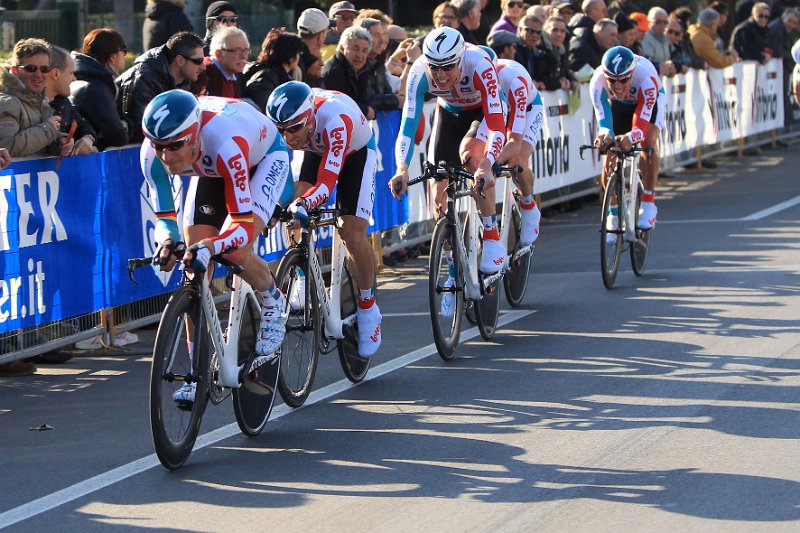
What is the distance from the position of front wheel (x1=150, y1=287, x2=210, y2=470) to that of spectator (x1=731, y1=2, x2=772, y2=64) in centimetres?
1990

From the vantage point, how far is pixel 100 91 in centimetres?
1040

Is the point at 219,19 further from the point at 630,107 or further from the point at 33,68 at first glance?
the point at 630,107

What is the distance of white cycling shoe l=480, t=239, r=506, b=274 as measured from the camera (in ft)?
33.3

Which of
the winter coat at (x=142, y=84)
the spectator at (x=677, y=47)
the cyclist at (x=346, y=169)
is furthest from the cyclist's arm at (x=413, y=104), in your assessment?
the spectator at (x=677, y=47)

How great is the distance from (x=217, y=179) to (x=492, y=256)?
3.09m

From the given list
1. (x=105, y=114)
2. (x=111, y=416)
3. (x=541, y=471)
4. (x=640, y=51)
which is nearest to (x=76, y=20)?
(x=640, y=51)

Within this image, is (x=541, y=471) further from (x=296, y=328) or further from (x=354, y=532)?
A: (x=296, y=328)

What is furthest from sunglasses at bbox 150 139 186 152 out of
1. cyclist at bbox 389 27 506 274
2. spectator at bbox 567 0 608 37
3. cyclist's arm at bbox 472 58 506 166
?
spectator at bbox 567 0 608 37

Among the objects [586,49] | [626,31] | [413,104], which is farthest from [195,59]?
[626,31]

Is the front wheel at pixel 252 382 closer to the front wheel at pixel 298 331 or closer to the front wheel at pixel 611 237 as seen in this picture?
the front wheel at pixel 298 331

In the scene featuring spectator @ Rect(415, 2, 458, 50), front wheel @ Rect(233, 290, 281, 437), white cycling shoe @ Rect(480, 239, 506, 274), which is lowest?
front wheel @ Rect(233, 290, 281, 437)

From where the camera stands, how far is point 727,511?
607 centimetres

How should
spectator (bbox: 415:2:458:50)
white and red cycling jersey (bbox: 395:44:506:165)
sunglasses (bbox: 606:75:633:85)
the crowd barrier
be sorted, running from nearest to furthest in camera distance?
the crowd barrier
white and red cycling jersey (bbox: 395:44:506:165)
sunglasses (bbox: 606:75:633:85)
spectator (bbox: 415:2:458:50)

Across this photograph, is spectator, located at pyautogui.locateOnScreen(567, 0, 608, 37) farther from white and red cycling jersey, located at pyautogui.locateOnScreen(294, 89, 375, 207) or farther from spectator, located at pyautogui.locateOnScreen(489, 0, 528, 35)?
white and red cycling jersey, located at pyautogui.locateOnScreen(294, 89, 375, 207)
